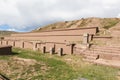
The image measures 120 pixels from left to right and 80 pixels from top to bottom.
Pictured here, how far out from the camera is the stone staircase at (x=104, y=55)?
17.3 meters

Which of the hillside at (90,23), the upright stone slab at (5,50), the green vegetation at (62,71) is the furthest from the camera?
the hillside at (90,23)

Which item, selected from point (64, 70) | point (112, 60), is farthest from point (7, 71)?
point (112, 60)

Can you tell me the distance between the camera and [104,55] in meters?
18.4

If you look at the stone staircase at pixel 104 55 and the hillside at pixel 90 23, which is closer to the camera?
the stone staircase at pixel 104 55

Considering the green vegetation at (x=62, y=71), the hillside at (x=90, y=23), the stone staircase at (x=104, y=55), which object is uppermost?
the hillside at (x=90, y=23)

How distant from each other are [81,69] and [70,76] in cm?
231

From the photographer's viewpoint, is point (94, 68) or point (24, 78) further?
point (94, 68)

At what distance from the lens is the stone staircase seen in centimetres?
1730

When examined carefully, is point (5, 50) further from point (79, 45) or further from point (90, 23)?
point (90, 23)

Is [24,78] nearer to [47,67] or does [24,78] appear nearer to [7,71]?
[7,71]

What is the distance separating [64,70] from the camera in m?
15.9

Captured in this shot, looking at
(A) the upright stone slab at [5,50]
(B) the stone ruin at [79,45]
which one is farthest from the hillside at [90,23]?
(A) the upright stone slab at [5,50]

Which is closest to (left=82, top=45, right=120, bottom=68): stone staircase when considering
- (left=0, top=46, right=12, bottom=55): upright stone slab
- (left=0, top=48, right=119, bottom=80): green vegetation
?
(left=0, top=48, right=119, bottom=80): green vegetation

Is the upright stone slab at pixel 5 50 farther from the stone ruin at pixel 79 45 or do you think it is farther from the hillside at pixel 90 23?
the hillside at pixel 90 23
